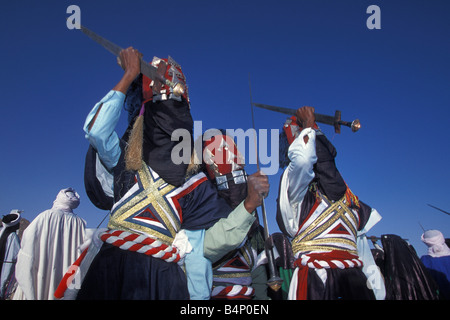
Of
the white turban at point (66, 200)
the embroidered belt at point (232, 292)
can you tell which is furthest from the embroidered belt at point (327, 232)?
the white turban at point (66, 200)

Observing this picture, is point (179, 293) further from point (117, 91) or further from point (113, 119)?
point (117, 91)

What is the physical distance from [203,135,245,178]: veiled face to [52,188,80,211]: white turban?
297 cm

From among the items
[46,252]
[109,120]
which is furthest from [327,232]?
[46,252]

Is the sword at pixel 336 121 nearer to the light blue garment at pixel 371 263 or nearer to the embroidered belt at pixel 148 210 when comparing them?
the light blue garment at pixel 371 263

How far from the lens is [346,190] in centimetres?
372

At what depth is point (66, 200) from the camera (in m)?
5.43

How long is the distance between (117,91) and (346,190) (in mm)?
2837

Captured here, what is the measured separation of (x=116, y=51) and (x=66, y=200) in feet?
12.0

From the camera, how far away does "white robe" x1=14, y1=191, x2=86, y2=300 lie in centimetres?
425

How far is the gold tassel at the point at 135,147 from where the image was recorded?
261 centimetres

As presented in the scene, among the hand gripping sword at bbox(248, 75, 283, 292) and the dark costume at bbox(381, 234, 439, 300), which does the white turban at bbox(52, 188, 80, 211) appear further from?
the dark costume at bbox(381, 234, 439, 300)

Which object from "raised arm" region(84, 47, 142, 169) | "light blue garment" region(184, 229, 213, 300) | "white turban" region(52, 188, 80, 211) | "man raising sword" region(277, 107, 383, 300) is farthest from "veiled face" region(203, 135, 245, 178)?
"white turban" region(52, 188, 80, 211)
